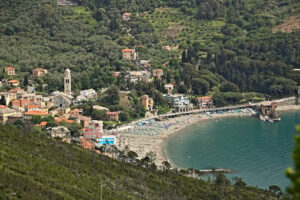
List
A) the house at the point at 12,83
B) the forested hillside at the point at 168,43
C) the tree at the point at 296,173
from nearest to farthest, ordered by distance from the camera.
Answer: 1. the tree at the point at 296,173
2. the house at the point at 12,83
3. the forested hillside at the point at 168,43

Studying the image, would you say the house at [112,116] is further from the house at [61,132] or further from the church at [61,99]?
the house at [61,132]

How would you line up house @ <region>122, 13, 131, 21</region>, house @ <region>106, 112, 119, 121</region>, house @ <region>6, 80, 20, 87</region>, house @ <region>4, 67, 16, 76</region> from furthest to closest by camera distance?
house @ <region>122, 13, 131, 21</region>
house @ <region>4, 67, 16, 76</region>
house @ <region>6, 80, 20, 87</region>
house @ <region>106, 112, 119, 121</region>

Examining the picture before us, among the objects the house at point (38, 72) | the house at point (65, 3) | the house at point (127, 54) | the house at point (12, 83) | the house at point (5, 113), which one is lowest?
the house at point (5, 113)

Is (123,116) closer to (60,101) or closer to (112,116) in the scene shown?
(112,116)

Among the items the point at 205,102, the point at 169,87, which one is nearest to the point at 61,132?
the point at 169,87

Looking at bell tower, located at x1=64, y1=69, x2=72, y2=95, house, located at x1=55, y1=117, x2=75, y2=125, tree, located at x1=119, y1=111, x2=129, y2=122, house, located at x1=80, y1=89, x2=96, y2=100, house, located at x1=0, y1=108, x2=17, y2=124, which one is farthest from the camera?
bell tower, located at x1=64, y1=69, x2=72, y2=95

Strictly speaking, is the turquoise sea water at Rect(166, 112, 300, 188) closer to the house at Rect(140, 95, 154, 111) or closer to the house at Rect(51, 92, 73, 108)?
the house at Rect(140, 95, 154, 111)

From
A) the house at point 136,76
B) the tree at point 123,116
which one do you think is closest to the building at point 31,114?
the tree at point 123,116

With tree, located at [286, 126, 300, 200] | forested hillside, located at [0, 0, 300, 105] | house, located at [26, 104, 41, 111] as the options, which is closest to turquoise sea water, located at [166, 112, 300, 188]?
forested hillside, located at [0, 0, 300, 105]
